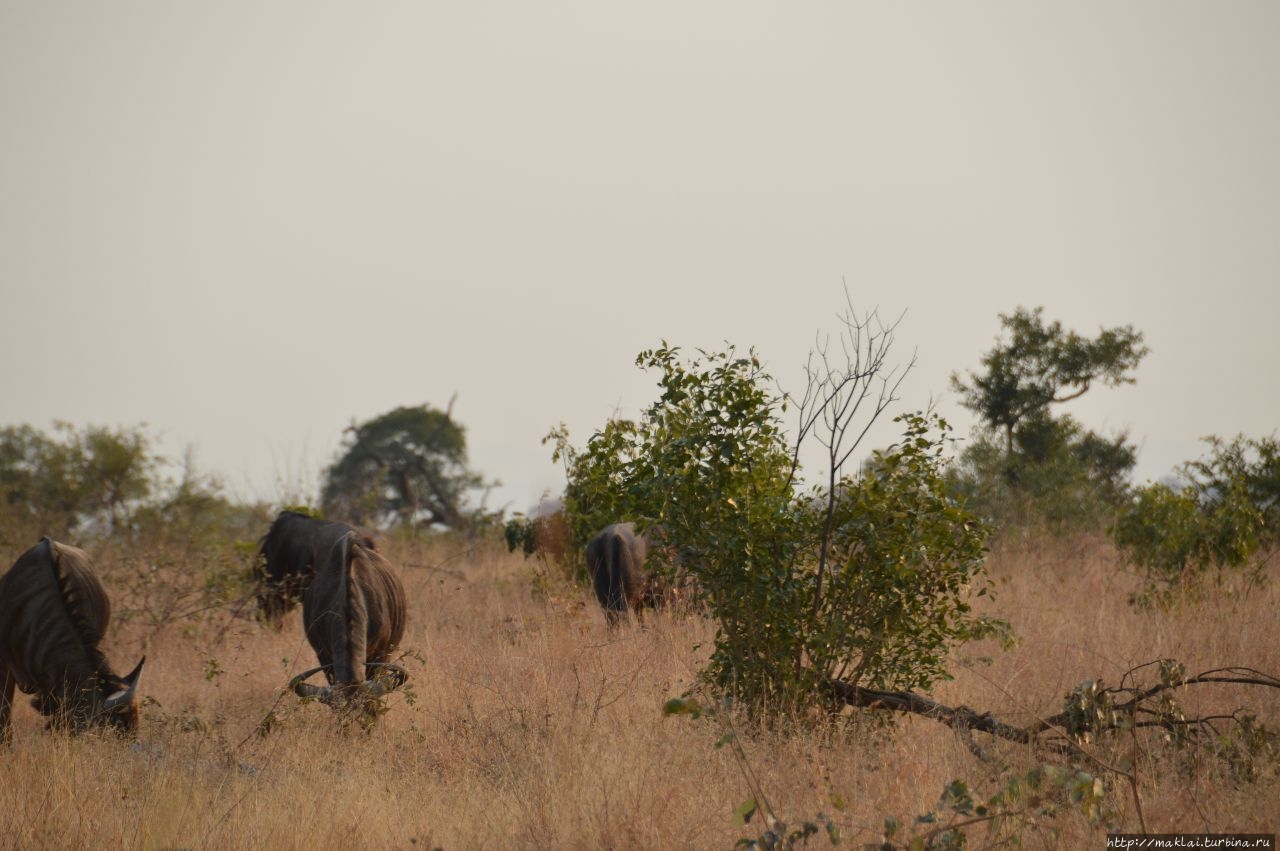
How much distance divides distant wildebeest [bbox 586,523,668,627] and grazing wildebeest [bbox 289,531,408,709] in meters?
2.14

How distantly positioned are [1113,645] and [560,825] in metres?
5.12

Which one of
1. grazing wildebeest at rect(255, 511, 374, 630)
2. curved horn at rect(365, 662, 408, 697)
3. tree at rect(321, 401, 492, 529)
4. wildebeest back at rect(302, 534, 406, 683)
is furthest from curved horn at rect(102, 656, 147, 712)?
tree at rect(321, 401, 492, 529)

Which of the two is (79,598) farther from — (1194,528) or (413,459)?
(413,459)

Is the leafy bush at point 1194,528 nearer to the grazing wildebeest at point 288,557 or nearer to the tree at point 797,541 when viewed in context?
the tree at point 797,541

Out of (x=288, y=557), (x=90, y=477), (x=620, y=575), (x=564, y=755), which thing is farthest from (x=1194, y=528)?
(x=90, y=477)

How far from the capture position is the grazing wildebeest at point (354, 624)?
23.1ft

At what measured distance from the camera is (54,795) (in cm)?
533

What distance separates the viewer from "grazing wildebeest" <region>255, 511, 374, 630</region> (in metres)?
11.5

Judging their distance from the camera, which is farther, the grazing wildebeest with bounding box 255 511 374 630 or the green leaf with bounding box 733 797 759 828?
the grazing wildebeest with bounding box 255 511 374 630

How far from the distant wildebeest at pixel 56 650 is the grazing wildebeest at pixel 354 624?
1201mm

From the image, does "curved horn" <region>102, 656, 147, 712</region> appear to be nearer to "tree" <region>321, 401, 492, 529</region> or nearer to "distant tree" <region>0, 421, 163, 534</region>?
"distant tree" <region>0, 421, 163, 534</region>

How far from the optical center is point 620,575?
10633 mm

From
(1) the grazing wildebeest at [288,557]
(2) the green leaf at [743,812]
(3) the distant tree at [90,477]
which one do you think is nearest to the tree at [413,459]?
(3) the distant tree at [90,477]

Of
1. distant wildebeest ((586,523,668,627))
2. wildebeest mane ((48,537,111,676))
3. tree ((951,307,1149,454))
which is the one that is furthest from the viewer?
tree ((951,307,1149,454))
